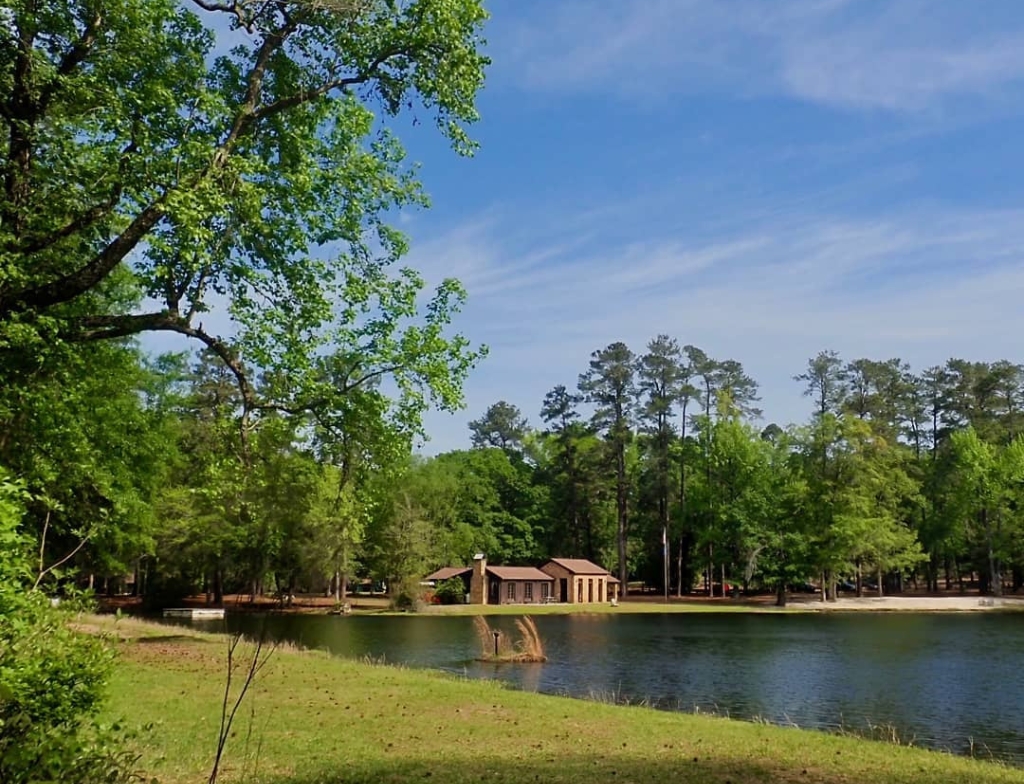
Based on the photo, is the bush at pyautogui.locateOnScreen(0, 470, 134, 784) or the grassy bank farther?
the grassy bank

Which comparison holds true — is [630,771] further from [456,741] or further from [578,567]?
[578,567]

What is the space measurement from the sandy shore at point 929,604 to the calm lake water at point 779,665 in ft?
35.2

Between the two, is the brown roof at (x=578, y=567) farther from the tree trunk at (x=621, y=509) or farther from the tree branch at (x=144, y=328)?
the tree branch at (x=144, y=328)

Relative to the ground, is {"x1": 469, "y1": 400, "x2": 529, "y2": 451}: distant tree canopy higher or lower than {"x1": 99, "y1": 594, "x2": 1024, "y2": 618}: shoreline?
higher

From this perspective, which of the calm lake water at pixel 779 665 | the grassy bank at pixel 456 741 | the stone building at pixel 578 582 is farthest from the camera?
the stone building at pixel 578 582

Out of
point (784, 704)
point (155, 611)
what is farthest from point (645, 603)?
point (784, 704)

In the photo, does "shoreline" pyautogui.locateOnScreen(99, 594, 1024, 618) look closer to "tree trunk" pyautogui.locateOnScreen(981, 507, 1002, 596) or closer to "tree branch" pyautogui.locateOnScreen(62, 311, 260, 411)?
"tree trunk" pyautogui.locateOnScreen(981, 507, 1002, 596)

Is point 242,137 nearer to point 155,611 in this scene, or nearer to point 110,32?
point 110,32

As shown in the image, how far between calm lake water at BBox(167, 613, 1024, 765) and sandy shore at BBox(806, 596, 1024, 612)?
10.7 metres

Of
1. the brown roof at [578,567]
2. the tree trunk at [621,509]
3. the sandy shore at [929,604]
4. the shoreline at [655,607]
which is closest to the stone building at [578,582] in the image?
the brown roof at [578,567]

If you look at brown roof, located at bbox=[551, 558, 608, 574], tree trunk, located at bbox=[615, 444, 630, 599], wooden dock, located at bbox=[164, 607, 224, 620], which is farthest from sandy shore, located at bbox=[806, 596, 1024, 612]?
wooden dock, located at bbox=[164, 607, 224, 620]

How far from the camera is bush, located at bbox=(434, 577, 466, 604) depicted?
2286 inches

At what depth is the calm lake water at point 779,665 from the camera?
1709cm

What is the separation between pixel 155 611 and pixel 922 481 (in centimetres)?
5804
